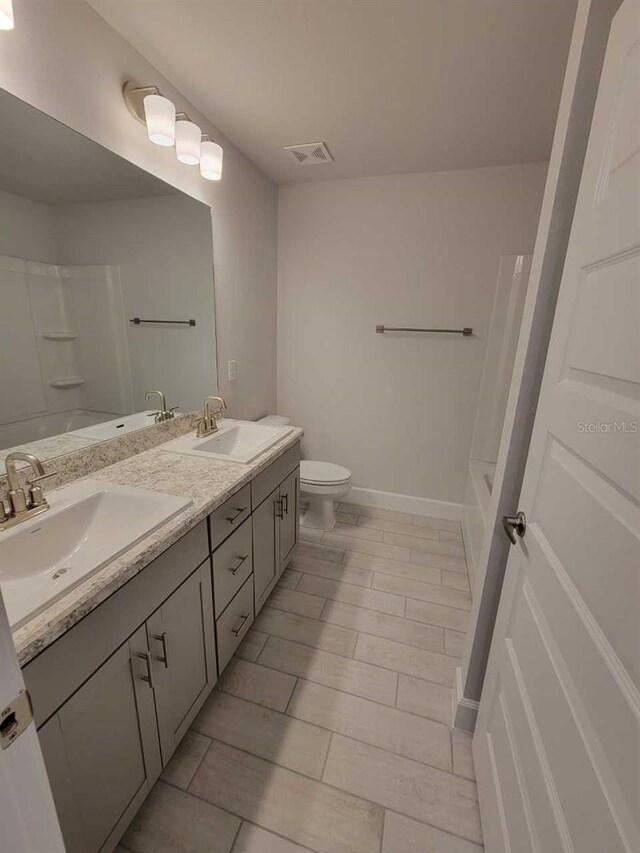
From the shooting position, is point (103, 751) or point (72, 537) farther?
point (72, 537)

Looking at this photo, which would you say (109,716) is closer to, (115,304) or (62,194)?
(115,304)

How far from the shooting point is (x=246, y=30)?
1237mm

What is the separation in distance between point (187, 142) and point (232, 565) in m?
1.72

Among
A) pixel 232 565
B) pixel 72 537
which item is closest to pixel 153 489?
pixel 72 537

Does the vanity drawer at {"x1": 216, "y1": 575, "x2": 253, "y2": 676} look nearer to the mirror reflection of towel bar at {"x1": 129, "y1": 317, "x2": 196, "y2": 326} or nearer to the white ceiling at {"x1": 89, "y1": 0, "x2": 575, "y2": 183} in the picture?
the mirror reflection of towel bar at {"x1": 129, "y1": 317, "x2": 196, "y2": 326}

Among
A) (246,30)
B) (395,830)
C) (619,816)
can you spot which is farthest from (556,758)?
(246,30)

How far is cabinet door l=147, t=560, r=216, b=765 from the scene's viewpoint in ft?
3.28

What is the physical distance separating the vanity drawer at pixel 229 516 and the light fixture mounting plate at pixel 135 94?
1.50m

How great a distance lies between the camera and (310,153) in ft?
6.69

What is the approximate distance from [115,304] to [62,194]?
14.7 inches

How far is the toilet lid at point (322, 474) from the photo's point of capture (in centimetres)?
236

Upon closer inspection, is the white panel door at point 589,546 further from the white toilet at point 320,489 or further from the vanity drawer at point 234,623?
the white toilet at point 320,489

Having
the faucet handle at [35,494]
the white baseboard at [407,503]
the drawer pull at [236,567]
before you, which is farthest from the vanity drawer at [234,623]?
the white baseboard at [407,503]

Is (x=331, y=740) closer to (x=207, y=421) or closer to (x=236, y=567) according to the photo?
(x=236, y=567)
